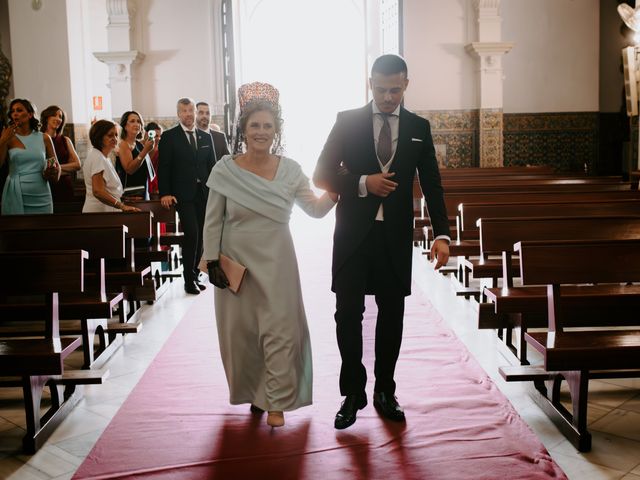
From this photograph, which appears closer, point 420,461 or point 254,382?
point 420,461

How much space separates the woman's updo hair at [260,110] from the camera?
3.50 metres

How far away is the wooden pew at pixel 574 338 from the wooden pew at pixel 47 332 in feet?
7.50

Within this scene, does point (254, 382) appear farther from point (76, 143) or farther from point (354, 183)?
point (76, 143)

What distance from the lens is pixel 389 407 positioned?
3.63 meters

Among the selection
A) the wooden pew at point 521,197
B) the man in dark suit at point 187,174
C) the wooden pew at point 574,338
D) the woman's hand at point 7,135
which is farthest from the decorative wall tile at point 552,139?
the wooden pew at point 574,338

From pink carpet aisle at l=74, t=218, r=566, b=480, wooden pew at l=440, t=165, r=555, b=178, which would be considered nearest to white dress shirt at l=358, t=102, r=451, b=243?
pink carpet aisle at l=74, t=218, r=566, b=480

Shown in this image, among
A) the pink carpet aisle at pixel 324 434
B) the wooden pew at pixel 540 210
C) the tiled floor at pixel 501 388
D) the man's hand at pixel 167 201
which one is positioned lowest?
the tiled floor at pixel 501 388

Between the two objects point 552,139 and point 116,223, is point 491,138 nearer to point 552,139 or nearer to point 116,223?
point 552,139

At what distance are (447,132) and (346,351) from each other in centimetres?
1098

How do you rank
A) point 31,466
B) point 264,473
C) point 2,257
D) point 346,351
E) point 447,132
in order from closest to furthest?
point 264,473
point 31,466
point 346,351
point 2,257
point 447,132

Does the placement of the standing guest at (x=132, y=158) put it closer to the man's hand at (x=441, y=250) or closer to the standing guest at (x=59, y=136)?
the standing guest at (x=59, y=136)

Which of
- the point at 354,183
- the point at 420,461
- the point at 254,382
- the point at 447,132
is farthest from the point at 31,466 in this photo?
the point at 447,132

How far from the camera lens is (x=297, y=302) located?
3.55m

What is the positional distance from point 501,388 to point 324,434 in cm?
125
